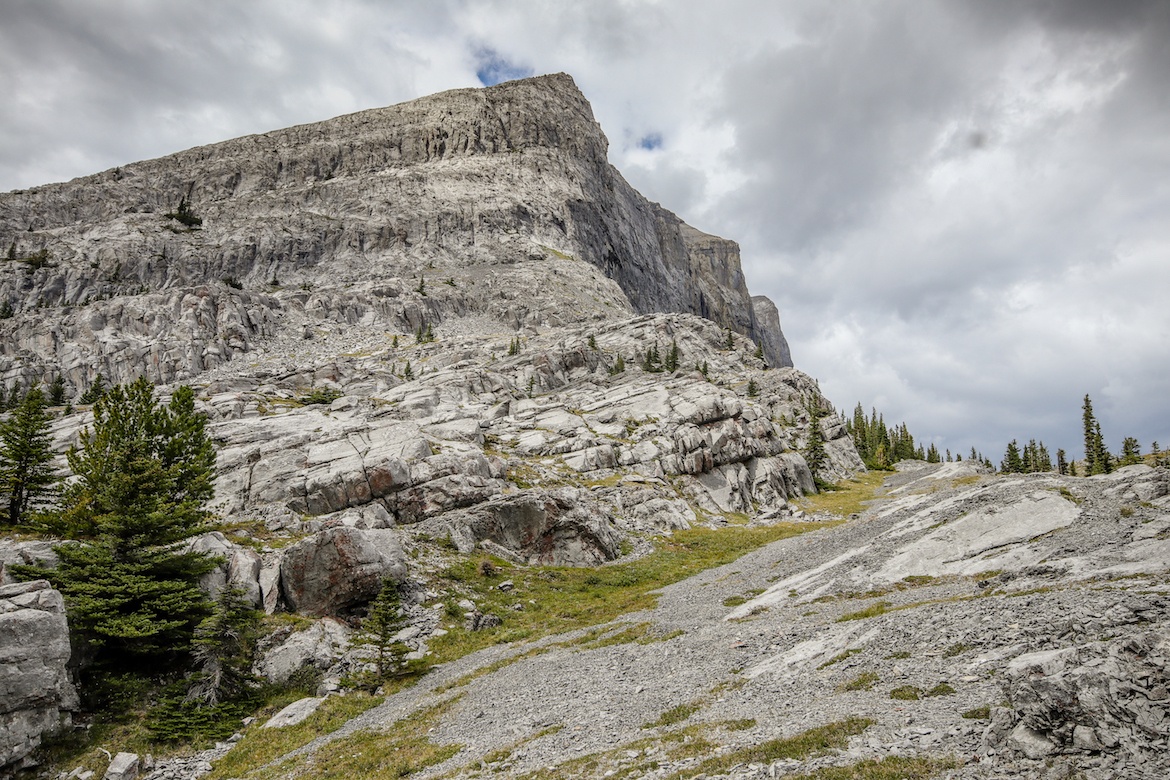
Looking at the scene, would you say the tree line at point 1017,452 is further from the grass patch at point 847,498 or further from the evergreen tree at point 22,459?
the evergreen tree at point 22,459

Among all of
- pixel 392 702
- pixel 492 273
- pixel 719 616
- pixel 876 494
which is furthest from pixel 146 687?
pixel 492 273

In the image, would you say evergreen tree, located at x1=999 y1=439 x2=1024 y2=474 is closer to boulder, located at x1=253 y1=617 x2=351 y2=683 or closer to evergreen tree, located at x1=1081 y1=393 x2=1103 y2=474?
evergreen tree, located at x1=1081 y1=393 x2=1103 y2=474

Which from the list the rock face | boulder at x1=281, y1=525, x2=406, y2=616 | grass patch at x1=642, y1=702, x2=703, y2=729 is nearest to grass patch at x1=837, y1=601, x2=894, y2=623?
grass patch at x1=642, y1=702, x2=703, y2=729

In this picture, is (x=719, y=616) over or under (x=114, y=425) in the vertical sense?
under

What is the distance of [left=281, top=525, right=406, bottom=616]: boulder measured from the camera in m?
36.4

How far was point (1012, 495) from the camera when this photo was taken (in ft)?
129

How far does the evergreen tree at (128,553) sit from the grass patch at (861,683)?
3044cm

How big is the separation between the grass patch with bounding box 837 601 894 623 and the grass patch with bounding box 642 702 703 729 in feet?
32.4

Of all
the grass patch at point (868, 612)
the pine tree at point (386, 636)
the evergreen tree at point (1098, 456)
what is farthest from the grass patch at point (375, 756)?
the evergreen tree at point (1098, 456)

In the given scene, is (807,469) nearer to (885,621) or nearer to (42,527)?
(885,621)

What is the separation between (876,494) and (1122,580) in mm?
78111

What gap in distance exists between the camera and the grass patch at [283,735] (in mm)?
23328

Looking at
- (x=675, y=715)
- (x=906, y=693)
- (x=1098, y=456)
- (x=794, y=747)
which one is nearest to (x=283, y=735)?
(x=675, y=715)

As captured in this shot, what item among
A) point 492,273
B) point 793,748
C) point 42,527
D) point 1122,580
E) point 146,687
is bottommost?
point 146,687
